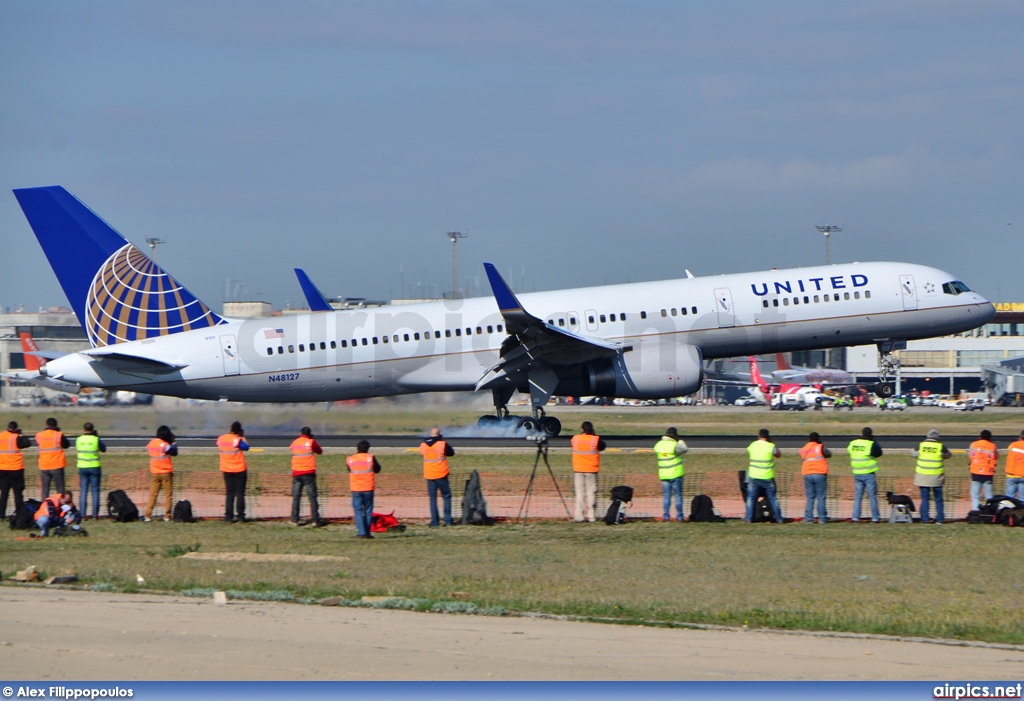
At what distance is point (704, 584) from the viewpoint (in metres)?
15.7

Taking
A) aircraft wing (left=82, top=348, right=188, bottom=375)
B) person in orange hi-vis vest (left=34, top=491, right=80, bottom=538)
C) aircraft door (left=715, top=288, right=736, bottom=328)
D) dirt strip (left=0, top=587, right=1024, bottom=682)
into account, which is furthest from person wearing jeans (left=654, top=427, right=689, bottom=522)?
aircraft wing (left=82, top=348, right=188, bottom=375)

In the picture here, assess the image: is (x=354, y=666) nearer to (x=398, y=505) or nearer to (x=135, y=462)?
(x=398, y=505)

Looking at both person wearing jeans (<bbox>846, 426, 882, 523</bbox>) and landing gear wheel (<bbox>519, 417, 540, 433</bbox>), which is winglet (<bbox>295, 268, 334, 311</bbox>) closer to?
landing gear wheel (<bbox>519, 417, 540, 433</bbox>)

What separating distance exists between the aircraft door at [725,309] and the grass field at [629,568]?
17.6 m

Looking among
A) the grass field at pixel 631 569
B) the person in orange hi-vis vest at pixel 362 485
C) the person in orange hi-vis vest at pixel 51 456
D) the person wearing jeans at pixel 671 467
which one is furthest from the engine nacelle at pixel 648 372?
the person in orange hi-vis vest at pixel 51 456

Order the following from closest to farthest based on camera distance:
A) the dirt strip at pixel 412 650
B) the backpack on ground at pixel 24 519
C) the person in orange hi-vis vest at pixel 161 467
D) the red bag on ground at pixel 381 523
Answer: the dirt strip at pixel 412 650, the backpack on ground at pixel 24 519, the red bag on ground at pixel 381 523, the person in orange hi-vis vest at pixel 161 467

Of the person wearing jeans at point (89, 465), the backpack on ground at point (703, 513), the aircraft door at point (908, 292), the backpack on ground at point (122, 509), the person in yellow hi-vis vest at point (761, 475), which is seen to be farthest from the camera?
the aircraft door at point (908, 292)

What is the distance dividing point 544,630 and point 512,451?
22886 millimetres

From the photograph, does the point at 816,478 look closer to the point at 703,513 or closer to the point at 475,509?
the point at 703,513

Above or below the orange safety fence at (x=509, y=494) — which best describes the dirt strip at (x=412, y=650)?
below

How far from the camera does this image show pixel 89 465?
23.7 metres

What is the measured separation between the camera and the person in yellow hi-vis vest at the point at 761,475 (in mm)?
22359

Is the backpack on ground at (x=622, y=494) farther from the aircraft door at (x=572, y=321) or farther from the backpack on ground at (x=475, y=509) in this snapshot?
the aircraft door at (x=572, y=321)

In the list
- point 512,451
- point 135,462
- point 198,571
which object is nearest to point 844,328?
point 512,451
